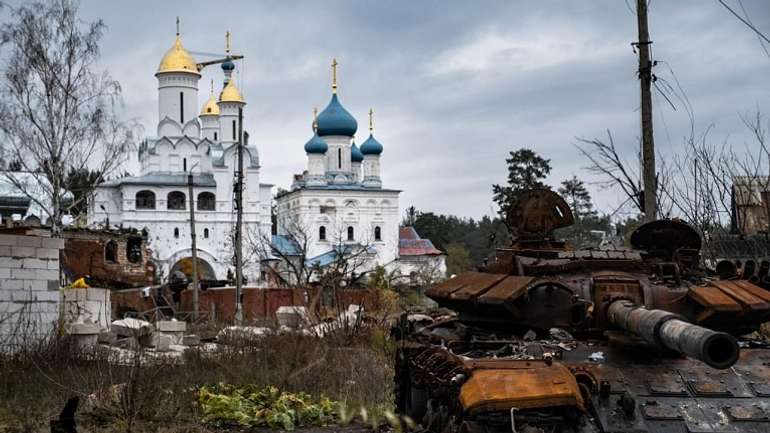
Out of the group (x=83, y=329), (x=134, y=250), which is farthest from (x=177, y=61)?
(x=83, y=329)

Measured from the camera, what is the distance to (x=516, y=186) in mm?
49250

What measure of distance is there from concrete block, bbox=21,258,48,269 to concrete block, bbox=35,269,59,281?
0.23ft

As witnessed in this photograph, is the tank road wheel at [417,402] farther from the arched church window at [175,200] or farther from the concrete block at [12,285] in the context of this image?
the arched church window at [175,200]

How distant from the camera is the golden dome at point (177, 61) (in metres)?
70.4

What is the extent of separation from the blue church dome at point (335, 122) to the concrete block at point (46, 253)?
61.7 metres

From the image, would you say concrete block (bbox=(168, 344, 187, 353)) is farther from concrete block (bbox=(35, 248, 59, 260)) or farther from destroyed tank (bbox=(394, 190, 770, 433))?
destroyed tank (bbox=(394, 190, 770, 433))

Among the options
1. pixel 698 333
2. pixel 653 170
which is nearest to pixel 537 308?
pixel 698 333

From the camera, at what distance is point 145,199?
238 feet

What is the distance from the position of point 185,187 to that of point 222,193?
105 inches

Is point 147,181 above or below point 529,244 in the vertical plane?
above

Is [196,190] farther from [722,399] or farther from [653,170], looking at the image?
[722,399]

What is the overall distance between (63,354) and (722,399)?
33.9 feet

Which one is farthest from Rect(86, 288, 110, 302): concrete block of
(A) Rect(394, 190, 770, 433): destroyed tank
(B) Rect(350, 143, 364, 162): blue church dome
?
(B) Rect(350, 143, 364, 162): blue church dome

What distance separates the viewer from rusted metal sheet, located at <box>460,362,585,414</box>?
6903 mm
